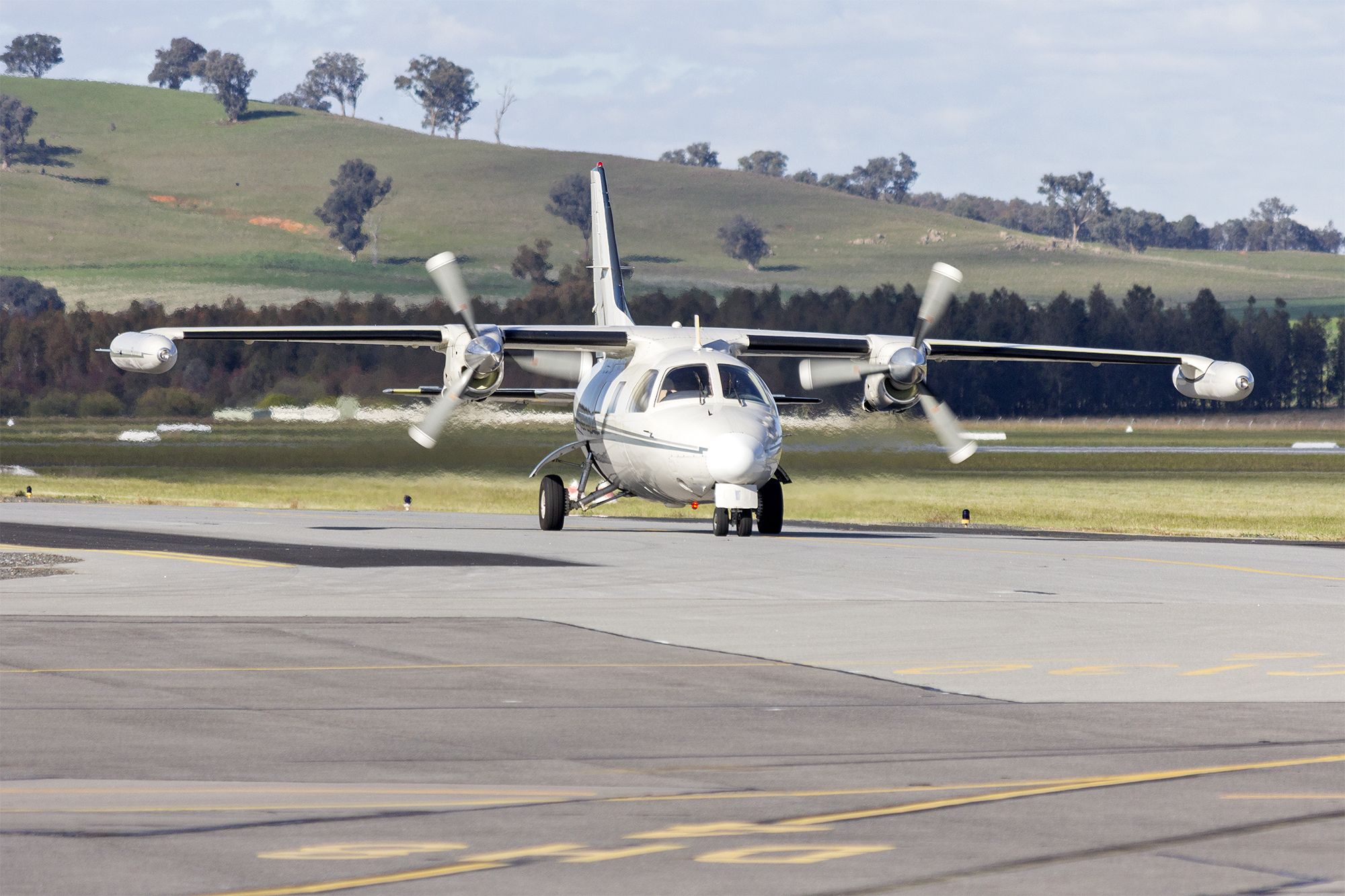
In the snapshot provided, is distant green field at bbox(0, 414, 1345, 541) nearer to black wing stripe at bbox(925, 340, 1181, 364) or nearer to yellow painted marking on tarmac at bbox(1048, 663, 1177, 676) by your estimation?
black wing stripe at bbox(925, 340, 1181, 364)

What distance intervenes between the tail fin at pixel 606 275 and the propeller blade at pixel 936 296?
8279 millimetres

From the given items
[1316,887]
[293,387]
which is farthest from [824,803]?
Result: [293,387]

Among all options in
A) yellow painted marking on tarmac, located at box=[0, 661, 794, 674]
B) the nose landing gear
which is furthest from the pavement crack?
the nose landing gear

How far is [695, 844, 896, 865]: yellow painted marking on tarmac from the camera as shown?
814 centimetres

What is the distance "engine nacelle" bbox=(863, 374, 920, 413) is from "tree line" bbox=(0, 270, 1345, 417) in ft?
21.1

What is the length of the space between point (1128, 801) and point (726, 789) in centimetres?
225

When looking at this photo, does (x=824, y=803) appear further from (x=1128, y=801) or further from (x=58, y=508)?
(x=58, y=508)

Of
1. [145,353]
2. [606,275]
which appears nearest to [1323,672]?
[145,353]

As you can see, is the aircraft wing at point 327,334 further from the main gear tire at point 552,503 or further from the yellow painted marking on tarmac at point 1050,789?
the yellow painted marking on tarmac at point 1050,789

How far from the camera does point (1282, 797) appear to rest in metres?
9.73

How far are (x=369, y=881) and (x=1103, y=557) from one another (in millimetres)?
22849

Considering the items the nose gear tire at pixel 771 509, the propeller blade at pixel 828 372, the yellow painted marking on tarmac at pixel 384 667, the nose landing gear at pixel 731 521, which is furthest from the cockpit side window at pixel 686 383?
the yellow painted marking on tarmac at pixel 384 667

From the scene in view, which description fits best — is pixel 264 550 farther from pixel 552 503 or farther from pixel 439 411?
pixel 552 503

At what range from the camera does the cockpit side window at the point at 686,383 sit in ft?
95.9
